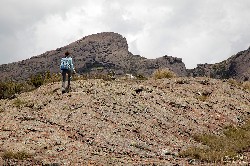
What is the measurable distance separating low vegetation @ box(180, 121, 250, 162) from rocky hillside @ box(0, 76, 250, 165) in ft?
1.86

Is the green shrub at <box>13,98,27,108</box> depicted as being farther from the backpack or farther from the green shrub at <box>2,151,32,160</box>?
the green shrub at <box>2,151,32,160</box>

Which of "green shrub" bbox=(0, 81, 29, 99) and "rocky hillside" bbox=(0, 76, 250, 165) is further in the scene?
"green shrub" bbox=(0, 81, 29, 99)

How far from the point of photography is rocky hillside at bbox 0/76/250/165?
17891 mm

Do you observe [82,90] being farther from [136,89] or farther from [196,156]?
[196,156]

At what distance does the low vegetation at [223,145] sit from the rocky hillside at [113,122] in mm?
567

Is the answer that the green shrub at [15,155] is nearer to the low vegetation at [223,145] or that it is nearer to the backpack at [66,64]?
the low vegetation at [223,145]

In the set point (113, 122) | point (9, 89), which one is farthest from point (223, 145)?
Result: point (9, 89)

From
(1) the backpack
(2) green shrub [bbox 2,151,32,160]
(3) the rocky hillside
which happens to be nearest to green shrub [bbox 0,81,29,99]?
(3) the rocky hillside

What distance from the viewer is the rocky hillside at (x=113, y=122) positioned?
58.7 feet

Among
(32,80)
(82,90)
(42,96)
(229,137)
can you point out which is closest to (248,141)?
(229,137)

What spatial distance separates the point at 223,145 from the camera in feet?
71.3

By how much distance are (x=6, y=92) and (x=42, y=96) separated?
959cm

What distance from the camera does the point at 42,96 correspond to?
27672 mm

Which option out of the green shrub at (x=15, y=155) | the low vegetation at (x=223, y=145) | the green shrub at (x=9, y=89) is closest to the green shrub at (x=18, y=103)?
the green shrub at (x=9, y=89)
